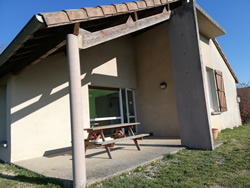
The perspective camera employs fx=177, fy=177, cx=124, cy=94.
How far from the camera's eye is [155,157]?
143 inches

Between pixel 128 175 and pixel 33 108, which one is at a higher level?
pixel 33 108

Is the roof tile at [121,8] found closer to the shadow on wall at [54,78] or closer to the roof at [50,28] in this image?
the roof at [50,28]

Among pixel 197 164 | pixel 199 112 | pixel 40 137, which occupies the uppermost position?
pixel 199 112

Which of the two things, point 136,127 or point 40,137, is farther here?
point 136,127

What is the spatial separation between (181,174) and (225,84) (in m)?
7.26

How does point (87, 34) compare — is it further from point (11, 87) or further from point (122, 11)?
point (11, 87)

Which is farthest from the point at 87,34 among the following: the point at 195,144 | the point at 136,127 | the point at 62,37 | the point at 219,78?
the point at 219,78

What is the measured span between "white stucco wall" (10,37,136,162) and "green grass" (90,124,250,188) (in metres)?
2.94

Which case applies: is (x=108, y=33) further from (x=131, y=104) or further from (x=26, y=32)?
(x=131, y=104)

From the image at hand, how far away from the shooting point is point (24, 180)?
2900mm

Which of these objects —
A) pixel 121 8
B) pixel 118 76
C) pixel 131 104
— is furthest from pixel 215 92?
pixel 121 8

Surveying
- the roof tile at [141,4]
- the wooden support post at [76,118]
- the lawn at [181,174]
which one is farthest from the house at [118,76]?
the lawn at [181,174]

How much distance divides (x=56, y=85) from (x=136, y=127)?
3.81m

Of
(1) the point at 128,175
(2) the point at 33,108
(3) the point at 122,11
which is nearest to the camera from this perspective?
(1) the point at 128,175
